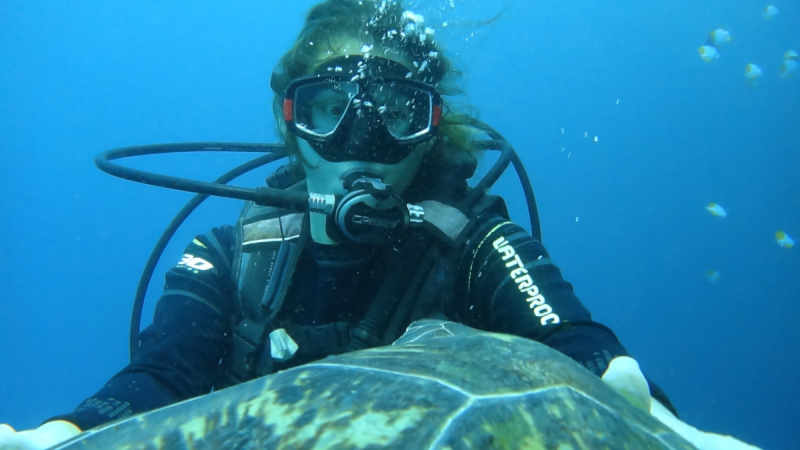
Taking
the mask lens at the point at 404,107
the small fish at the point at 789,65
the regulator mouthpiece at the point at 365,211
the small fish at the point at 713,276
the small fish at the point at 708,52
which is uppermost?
the small fish at the point at 789,65

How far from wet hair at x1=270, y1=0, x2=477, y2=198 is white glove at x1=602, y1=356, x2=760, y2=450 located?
5.04ft

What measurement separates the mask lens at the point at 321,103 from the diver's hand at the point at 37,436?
1643 millimetres

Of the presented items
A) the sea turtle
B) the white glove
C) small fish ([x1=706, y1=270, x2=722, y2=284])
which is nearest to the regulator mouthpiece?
the white glove

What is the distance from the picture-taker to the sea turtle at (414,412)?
2.11ft

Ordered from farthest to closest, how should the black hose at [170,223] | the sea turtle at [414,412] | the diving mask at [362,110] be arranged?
the black hose at [170,223] → the diving mask at [362,110] → the sea turtle at [414,412]

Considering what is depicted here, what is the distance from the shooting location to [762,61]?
2764 centimetres

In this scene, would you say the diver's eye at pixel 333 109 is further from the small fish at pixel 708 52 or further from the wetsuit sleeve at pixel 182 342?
the small fish at pixel 708 52

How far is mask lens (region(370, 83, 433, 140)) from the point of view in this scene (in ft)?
7.86

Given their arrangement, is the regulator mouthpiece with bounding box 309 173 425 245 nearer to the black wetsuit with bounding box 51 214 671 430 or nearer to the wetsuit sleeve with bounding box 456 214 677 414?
the black wetsuit with bounding box 51 214 671 430

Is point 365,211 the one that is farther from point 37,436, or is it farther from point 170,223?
point 170,223

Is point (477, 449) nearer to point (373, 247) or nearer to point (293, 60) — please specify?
point (373, 247)

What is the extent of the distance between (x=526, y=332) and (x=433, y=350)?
3.41 ft

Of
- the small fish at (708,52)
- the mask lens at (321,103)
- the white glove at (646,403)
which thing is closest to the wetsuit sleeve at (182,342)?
the mask lens at (321,103)

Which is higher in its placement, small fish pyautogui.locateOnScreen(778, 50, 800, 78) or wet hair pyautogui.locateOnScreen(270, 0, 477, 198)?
small fish pyautogui.locateOnScreen(778, 50, 800, 78)
